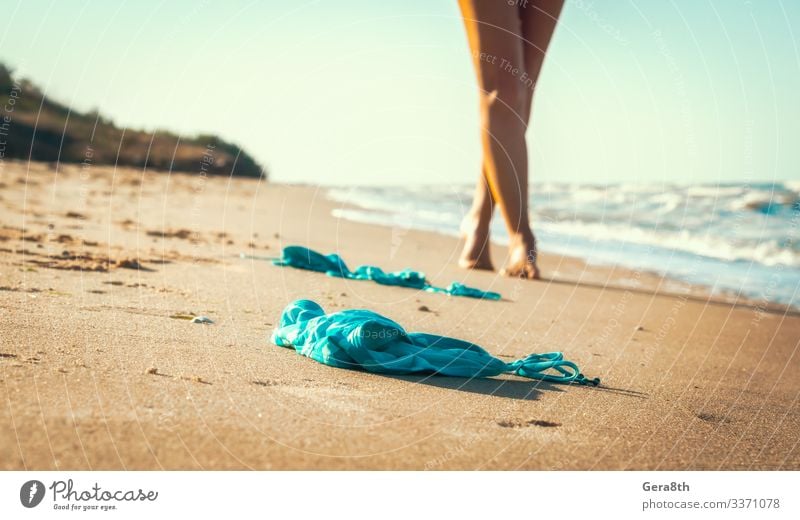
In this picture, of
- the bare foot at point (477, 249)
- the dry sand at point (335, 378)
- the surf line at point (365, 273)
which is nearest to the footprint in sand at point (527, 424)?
the dry sand at point (335, 378)

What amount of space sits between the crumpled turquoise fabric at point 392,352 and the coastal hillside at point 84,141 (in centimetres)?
1241

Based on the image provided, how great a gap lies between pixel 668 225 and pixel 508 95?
6.89m

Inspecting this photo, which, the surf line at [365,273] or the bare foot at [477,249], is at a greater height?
the bare foot at [477,249]

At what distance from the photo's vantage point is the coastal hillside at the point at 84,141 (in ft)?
56.9

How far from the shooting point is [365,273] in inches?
217

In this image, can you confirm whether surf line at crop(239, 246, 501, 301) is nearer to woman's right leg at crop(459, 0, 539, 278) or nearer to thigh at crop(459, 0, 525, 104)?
woman's right leg at crop(459, 0, 539, 278)

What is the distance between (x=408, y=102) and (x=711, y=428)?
3236 mm

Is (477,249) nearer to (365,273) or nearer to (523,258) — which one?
(523,258)

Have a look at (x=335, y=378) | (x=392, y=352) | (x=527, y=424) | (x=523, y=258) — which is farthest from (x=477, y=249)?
(x=527, y=424)

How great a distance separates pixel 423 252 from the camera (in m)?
7.59

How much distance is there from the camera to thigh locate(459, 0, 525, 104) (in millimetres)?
5453
